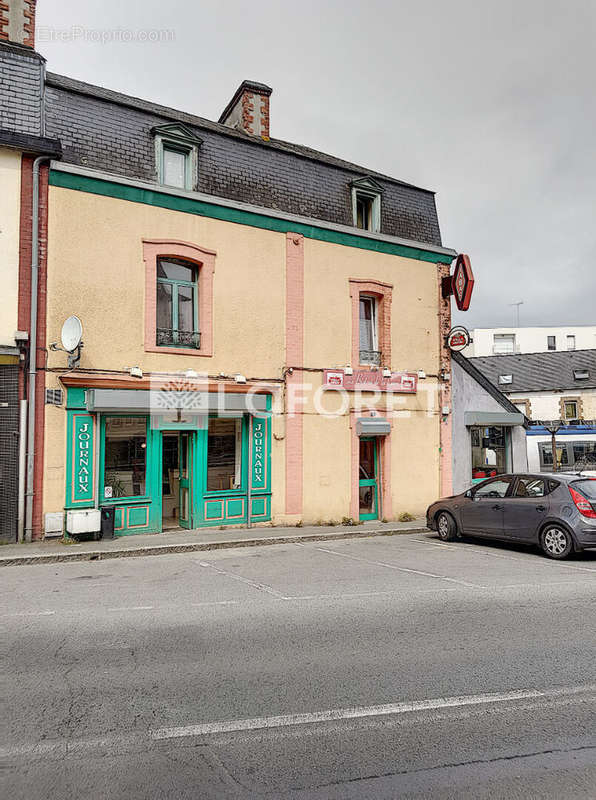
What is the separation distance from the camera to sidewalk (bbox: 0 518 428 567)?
10.4 metres

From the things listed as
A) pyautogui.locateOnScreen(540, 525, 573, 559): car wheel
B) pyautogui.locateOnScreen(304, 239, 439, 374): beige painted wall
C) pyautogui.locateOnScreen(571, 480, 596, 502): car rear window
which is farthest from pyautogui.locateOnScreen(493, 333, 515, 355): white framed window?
pyautogui.locateOnScreen(540, 525, 573, 559): car wheel

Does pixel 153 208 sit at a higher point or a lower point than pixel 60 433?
higher

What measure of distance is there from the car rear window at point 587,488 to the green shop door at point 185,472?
294 inches

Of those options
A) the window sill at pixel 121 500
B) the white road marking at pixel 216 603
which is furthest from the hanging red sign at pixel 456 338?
the white road marking at pixel 216 603

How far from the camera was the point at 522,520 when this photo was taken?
35.7 feet

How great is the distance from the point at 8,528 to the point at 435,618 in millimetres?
8058

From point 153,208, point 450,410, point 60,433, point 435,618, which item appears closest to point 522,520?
point 435,618

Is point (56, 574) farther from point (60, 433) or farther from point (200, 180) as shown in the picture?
point (200, 180)

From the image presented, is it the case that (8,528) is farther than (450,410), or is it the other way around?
(450,410)

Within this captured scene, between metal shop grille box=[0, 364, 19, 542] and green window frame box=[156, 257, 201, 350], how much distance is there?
3.02 m

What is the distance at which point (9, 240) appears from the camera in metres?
11.4

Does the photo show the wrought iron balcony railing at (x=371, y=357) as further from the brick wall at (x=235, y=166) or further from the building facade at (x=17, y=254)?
the building facade at (x=17, y=254)

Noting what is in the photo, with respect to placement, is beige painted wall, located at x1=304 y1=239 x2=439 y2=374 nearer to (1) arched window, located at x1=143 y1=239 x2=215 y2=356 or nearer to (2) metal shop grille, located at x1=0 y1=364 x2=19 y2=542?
(1) arched window, located at x1=143 y1=239 x2=215 y2=356

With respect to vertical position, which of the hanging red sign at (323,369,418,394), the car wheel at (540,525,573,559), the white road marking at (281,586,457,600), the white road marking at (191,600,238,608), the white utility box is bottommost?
the white road marking at (281,586,457,600)
